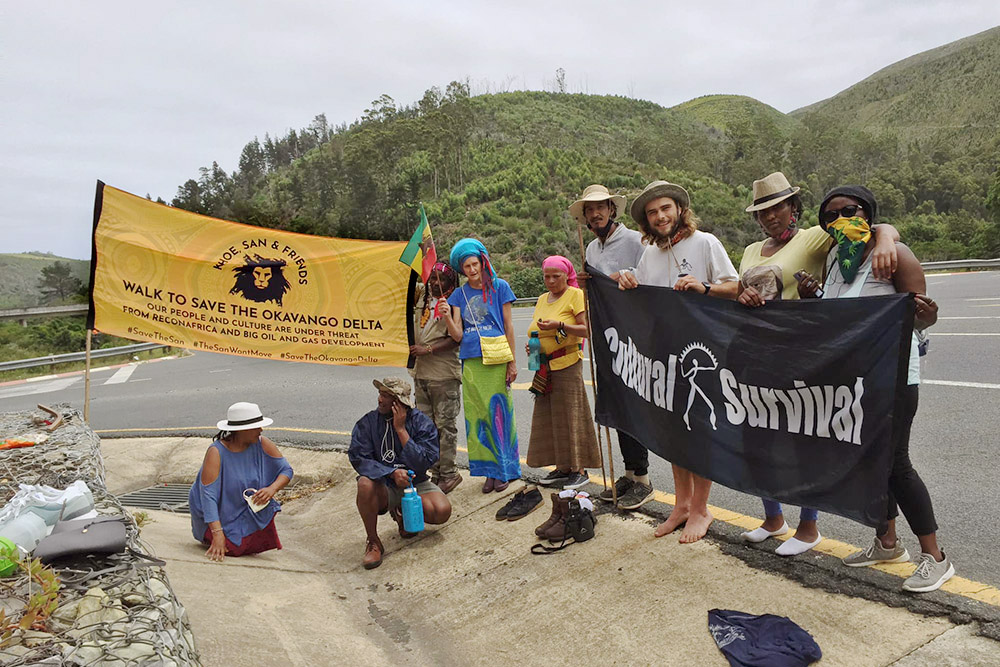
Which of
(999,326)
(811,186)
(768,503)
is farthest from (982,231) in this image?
(768,503)

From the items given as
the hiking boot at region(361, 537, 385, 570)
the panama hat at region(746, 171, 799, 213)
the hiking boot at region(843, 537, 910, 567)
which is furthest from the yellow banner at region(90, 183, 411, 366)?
the hiking boot at region(843, 537, 910, 567)

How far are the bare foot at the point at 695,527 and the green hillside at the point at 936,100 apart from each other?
11506 cm

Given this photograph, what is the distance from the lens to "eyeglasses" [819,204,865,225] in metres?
3.22

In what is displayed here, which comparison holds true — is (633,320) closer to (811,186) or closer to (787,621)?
(787,621)

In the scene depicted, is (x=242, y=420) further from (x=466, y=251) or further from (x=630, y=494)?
(x=630, y=494)

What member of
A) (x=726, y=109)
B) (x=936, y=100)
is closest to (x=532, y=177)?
(x=936, y=100)

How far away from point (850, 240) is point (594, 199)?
68.4 inches

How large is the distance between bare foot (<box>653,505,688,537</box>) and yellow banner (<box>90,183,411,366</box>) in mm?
2577

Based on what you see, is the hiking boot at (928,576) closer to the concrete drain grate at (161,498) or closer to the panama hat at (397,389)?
the panama hat at (397,389)

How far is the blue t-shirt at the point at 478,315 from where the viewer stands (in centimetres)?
523

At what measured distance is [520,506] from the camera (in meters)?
5.02

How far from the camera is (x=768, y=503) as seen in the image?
4027mm

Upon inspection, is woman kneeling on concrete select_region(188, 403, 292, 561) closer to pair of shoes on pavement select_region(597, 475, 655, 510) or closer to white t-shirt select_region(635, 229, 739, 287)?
pair of shoes on pavement select_region(597, 475, 655, 510)

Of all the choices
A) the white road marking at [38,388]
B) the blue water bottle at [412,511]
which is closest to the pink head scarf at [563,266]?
the blue water bottle at [412,511]
